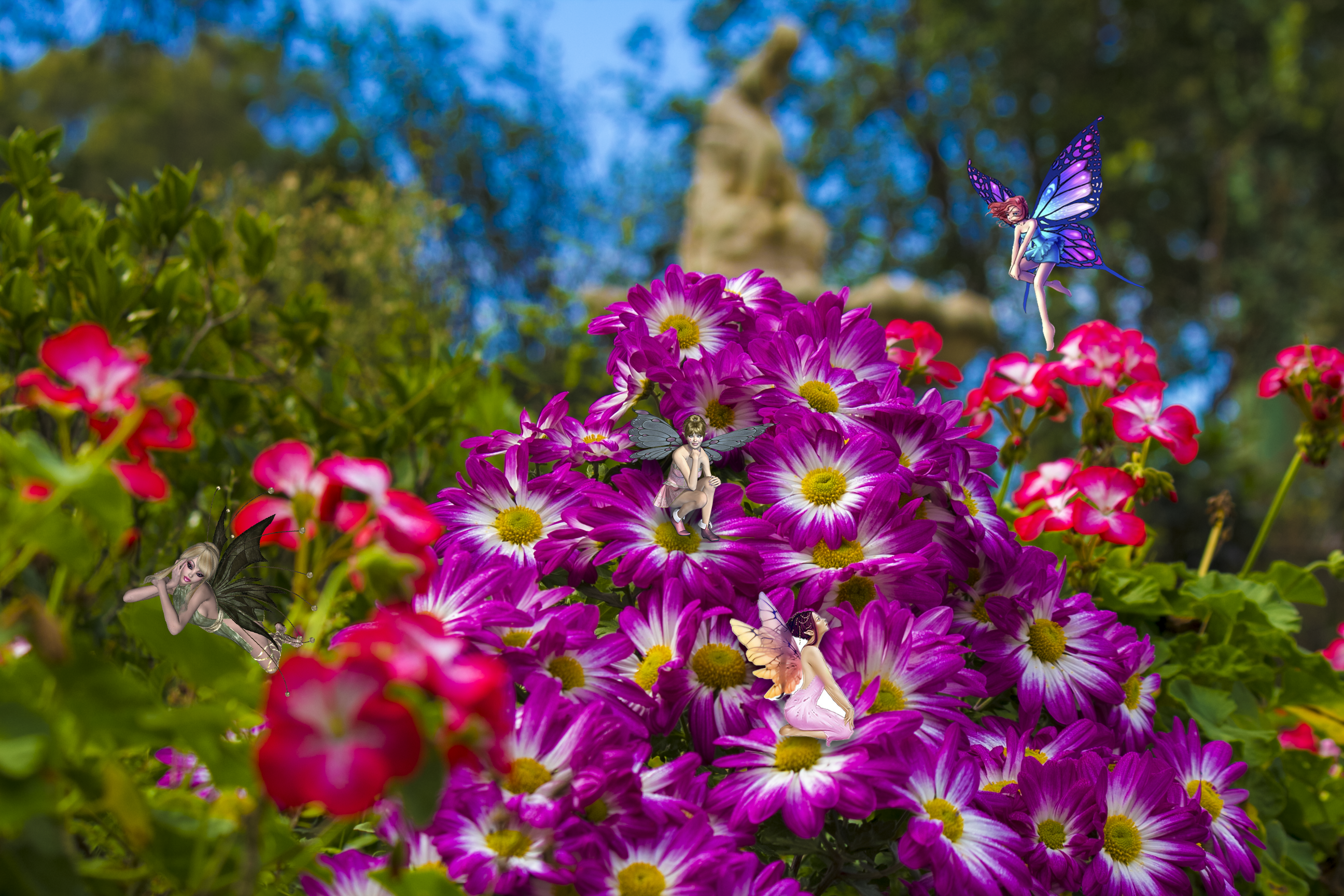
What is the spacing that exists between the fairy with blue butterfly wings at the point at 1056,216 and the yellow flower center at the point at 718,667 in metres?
0.50

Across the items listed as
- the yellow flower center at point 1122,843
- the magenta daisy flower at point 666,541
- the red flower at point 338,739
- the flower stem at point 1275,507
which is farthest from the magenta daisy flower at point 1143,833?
the flower stem at point 1275,507

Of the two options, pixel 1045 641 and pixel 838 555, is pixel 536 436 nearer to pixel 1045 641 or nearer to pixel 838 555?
pixel 838 555

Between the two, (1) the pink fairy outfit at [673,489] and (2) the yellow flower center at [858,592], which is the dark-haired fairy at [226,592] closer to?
(1) the pink fairy outfit at [673,489]

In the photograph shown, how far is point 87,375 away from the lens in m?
0.58

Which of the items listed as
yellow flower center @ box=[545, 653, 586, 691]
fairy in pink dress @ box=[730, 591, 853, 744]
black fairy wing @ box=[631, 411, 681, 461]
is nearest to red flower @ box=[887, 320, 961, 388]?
black fairy wing @ box=[631, 411, 681, 461]

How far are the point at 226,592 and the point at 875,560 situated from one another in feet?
2.25

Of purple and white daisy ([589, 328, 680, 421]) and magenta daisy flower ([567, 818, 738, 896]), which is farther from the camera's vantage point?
purple and white daisy ([589, 328, 680, 421])

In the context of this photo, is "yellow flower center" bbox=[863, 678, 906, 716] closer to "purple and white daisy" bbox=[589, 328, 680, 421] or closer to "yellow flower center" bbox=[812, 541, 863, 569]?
"yellow flower center" bbox=[812, 541, 863, 569]

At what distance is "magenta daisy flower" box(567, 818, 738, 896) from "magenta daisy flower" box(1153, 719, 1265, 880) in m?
0.70

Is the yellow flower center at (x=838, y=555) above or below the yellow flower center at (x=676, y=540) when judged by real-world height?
above

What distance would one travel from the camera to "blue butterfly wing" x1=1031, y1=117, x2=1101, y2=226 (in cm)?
100

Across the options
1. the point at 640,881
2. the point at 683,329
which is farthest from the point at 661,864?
the point at 683,329

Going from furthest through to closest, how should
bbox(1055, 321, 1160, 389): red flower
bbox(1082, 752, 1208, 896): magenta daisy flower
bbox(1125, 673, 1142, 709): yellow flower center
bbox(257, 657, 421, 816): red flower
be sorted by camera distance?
1. bbox(1055, 321, 1160, 389): red flower
2. bbox(1125, 673, 1142, 709): yellow flower center
3. bbox(1082, 752, 1208, 896): magenta daisy flower
4. bbox(257, 657, 421, 816): red flower

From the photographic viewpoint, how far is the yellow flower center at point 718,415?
108 centimetres
